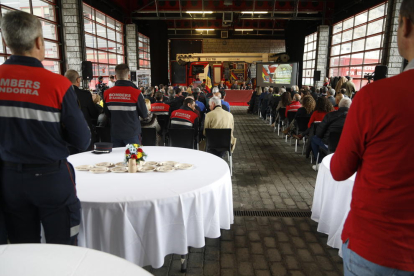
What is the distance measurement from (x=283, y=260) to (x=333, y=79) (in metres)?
11.3

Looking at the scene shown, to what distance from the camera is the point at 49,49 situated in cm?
877

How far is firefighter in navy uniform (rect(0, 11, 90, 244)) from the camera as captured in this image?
4.22 ft

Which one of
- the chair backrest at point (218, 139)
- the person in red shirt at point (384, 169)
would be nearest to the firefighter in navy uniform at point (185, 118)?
the chair backrest at point (218, 139)

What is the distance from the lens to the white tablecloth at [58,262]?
3.16 feet

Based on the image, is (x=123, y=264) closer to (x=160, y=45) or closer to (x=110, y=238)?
(x=110, y=238)

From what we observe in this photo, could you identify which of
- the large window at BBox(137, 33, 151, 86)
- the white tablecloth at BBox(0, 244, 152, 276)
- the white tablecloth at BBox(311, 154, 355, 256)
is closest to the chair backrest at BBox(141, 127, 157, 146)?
the white tablecloth at BBox(311, 154, 355, 256)

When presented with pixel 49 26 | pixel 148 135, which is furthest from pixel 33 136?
pixel 49 26

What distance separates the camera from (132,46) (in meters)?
15.0

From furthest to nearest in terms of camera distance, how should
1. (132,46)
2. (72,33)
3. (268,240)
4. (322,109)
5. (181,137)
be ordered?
(132,46) → (72,33) → (322,109) → (181,137) → (268,240)

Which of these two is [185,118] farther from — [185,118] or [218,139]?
[218,139]

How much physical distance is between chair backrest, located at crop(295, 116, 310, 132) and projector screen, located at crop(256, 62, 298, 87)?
26.7 feet

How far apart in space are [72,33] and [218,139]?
24.7 ft

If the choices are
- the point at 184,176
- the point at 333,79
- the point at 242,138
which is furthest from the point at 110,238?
the point at 333,79

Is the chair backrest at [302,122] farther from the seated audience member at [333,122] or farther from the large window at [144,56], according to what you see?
the large window at [144,56]
